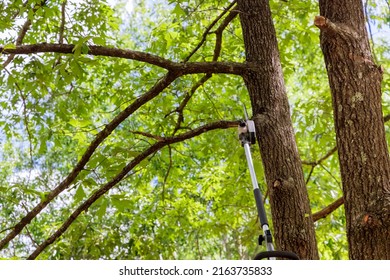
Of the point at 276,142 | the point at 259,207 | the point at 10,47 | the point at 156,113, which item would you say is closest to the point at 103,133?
the point at 10,47

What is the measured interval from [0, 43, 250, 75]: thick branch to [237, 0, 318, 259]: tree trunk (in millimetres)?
89

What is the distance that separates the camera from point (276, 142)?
77.1 inches

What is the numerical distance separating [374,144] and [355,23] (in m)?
0.38

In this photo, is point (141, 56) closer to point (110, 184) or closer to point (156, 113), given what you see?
point (110, 184)

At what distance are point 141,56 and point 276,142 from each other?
54 cm

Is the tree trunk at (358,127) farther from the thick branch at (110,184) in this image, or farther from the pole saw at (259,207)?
the thick branch at (110,184)

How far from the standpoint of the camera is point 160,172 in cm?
375

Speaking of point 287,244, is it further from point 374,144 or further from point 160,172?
point 160,172

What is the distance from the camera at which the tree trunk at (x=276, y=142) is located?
188cm

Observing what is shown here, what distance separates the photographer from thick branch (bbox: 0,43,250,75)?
6.14 feet

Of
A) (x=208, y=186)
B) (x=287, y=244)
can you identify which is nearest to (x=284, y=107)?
(x=287, y=244)

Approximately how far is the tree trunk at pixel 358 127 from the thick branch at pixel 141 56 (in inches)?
15.8

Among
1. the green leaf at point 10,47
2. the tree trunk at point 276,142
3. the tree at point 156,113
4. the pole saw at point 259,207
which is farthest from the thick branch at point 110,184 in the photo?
the green leaf at point 10,47

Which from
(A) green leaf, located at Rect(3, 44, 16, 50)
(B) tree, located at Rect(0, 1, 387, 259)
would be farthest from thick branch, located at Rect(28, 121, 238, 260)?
(A) green leaf, located at Rect(3, 44, 16, 50)
